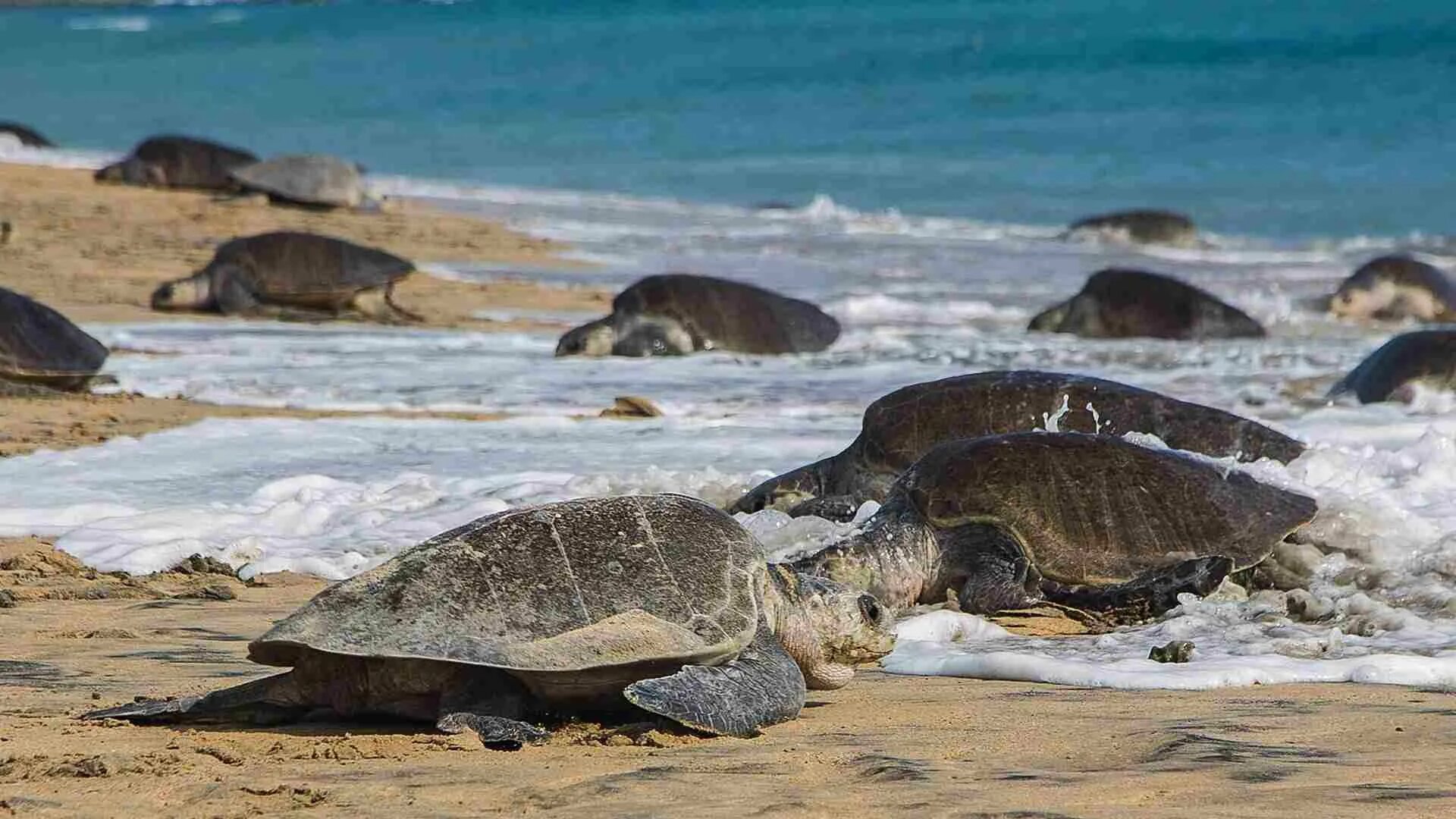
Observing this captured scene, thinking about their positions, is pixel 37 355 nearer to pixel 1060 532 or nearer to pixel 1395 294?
pixel 1060 532

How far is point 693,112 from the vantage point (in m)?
36.1

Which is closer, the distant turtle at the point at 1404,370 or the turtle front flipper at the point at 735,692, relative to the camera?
the turtle front flipper at the point at 735,692

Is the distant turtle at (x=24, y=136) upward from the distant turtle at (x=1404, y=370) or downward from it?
upward

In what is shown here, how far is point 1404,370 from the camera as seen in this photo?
9531 millimetres

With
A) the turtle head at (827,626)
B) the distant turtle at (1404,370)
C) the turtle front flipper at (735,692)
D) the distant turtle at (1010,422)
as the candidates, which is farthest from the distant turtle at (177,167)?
the turtle front flipper at (735,692)

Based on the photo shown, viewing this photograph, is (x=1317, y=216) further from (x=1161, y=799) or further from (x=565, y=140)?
(x=1161, y=799)

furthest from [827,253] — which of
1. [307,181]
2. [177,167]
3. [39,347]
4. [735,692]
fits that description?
[735,692]

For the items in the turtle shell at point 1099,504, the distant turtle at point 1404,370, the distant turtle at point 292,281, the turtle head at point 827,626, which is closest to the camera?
the turtle head at point 827,626

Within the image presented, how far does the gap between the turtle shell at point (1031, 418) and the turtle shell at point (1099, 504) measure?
1096 mm

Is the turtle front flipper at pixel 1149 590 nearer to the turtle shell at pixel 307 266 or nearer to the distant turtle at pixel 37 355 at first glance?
the distant turtle at pixel 37 355

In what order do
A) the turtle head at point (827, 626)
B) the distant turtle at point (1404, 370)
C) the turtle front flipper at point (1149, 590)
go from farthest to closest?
the distant turtle at point (1404, 370)
the turtle front flipper at point (1149, 590)
the turtle head at point (827, 626)

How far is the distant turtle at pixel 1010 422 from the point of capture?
711 centimetres

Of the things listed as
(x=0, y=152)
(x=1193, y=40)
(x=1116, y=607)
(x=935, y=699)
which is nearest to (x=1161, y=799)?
(x=935, y=699)

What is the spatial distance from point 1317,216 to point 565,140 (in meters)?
14.4
